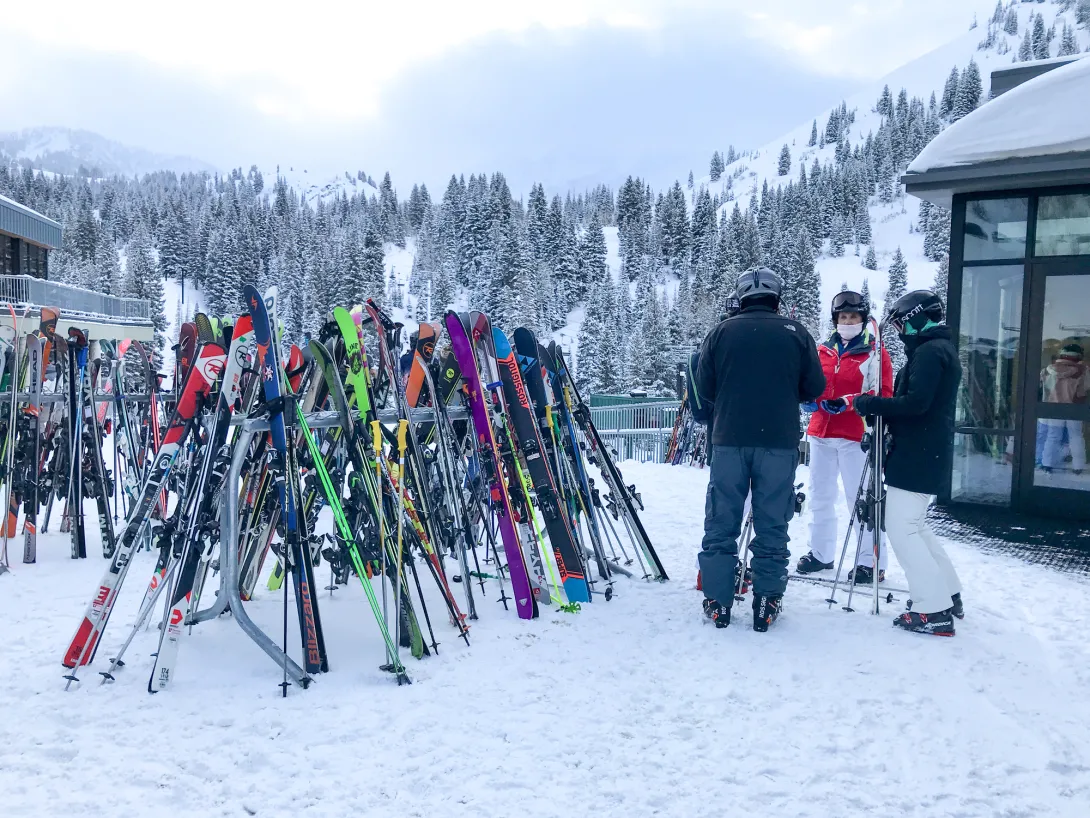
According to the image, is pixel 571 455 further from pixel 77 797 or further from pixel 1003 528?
pixel 1003 528

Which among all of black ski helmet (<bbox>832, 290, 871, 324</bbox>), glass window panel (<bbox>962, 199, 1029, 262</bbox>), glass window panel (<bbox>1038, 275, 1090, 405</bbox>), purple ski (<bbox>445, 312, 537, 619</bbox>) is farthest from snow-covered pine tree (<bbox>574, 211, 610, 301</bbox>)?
purple ski (<bbox>445, 312, 537, 619</bbox>)

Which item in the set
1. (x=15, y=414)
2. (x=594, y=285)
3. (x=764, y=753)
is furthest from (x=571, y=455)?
(x=594, y=285)

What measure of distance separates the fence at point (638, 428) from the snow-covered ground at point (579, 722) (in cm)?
1141

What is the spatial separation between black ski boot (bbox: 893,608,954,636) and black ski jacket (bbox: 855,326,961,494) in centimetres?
72

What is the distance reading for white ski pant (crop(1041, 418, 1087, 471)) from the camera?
25.1 ft

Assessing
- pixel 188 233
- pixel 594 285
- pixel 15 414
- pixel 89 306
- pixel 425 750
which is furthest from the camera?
pixel 188 233

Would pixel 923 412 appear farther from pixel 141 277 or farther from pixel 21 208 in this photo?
Result: pixel 141 277

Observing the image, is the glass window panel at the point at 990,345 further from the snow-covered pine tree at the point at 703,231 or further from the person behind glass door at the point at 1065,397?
the snow-covered pine tree at the point at 703,231

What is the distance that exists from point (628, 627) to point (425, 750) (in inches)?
69.9

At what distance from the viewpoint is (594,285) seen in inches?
3127

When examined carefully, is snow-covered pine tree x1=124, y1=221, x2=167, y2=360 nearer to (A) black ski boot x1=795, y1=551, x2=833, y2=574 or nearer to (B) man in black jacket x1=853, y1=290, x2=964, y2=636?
(A) black ski boot x1=795, y1=551, x2=833, y2=574

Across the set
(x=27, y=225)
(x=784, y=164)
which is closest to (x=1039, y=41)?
(x=784, y=164)

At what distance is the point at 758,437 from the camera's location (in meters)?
4.27

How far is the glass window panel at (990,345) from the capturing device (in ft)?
26.3
